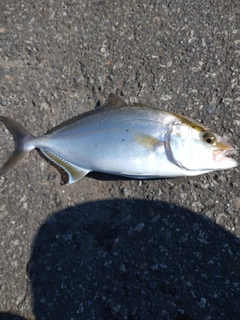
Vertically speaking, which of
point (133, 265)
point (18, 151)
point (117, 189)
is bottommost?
point (133, 265)

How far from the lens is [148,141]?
221 cm

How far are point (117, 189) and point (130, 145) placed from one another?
1.37 ft

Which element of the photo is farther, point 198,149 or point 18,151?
point 18,151

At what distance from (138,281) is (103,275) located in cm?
25

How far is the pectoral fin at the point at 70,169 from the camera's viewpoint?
2434mm

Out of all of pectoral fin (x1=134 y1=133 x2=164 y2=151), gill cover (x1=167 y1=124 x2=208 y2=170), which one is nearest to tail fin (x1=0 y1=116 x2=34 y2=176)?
pectoral fin (x1=134 y1=133 x2=164 y2=151)

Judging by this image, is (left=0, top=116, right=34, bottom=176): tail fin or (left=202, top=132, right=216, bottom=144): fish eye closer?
(left=202, top=132, right=216, bottom=144): fish eye

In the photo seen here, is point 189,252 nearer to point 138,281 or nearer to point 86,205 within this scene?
point 138,281

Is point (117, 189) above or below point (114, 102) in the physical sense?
below

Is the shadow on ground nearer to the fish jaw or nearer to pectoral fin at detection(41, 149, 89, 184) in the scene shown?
pectoral fin at detection(41, 149, 89, 184)

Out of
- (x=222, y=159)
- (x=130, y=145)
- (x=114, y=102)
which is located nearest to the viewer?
(x=222, y=159)

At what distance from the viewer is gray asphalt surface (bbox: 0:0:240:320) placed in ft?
7.38

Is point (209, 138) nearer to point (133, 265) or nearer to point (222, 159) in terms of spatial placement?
point (222, 159)

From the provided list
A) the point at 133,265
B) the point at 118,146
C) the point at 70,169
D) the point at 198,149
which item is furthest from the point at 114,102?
the point at 133,265
